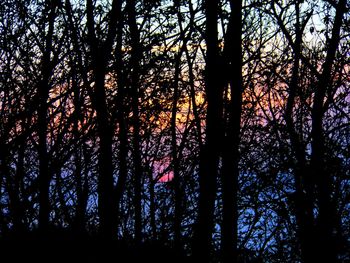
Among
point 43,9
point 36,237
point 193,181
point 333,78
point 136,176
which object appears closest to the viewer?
point 36,237

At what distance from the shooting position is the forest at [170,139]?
28.6 ft

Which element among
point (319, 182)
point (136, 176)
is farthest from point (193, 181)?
point (319, 182)

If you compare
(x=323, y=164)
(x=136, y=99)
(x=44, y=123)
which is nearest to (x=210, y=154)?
(x=44, y=123)

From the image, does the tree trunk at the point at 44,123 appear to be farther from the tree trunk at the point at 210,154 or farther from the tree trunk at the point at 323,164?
the tree trunk at the point at 323,164

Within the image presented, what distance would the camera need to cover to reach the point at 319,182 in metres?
11.4

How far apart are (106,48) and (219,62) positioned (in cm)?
272

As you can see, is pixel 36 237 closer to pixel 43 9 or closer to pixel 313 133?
pixel 43 9

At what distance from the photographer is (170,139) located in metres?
15.4

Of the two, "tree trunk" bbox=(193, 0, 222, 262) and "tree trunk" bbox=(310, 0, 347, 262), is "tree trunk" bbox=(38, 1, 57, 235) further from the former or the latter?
"tree trunk" bbox=(310, 0, 347, 262)

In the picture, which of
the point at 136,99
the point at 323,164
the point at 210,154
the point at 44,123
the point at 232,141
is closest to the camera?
the point at 210,154

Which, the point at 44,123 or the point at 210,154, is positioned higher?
the point at 44,123

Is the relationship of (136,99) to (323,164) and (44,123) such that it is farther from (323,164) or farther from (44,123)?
(323,164)

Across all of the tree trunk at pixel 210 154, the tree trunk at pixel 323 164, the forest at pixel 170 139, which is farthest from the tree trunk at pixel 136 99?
the tree trunk at pixel 323 164

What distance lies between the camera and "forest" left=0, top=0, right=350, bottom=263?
28.6 feet
